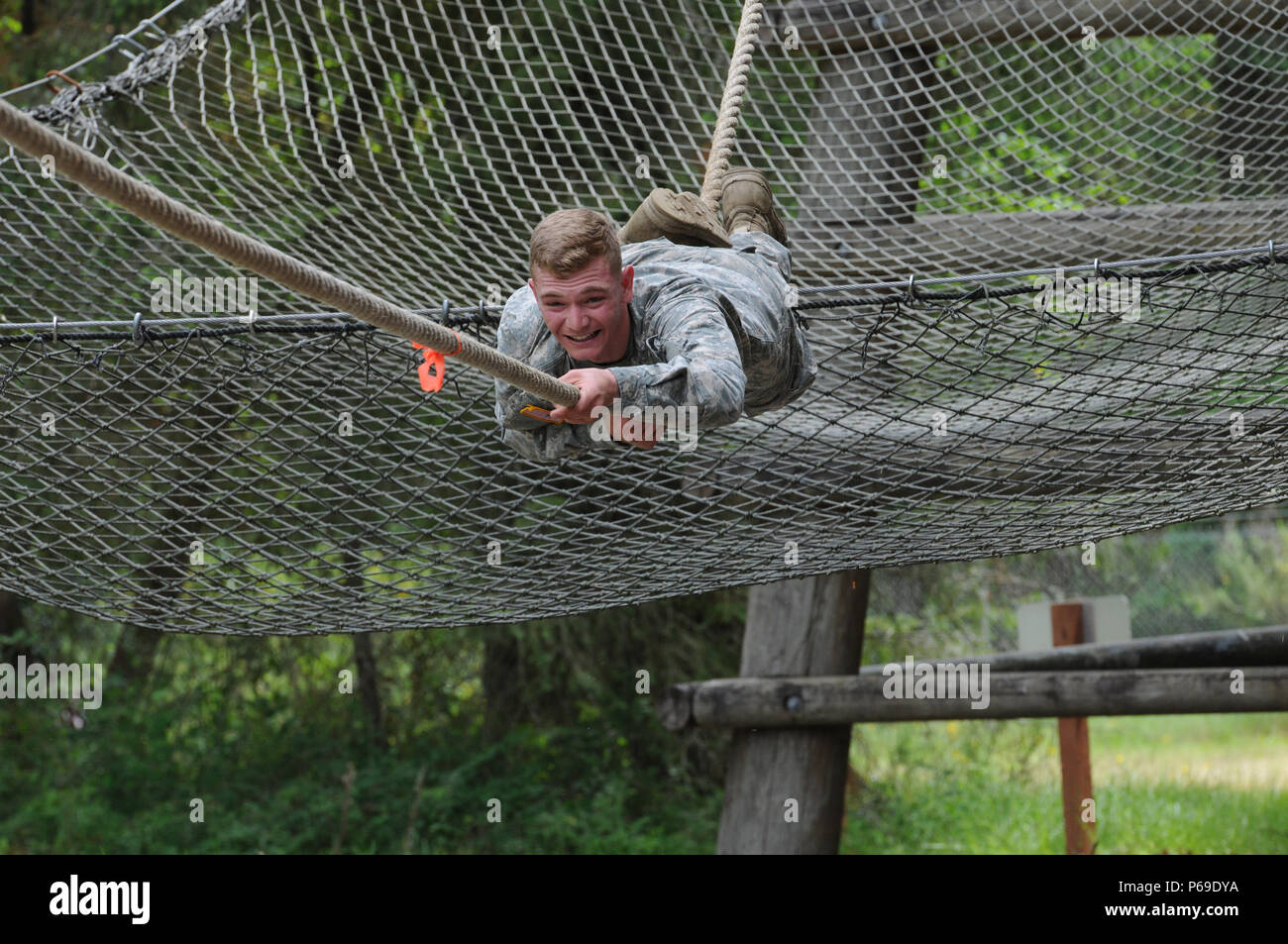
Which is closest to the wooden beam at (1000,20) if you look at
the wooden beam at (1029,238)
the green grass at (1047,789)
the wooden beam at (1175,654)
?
the wooden beam at (1029,238)

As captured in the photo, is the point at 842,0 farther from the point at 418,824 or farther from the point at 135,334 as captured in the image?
the point at 418,824

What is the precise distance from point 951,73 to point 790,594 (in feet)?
5.23

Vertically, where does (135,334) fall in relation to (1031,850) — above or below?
above

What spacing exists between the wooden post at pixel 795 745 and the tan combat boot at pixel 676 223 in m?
1.30

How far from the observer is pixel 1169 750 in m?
5.73

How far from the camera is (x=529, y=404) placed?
4.87 ft

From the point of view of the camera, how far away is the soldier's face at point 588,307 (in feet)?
4.70

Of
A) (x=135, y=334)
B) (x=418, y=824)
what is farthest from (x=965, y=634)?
(x=135, y=334)

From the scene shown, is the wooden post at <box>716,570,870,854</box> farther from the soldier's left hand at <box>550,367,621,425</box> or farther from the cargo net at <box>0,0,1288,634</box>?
the soldier's left hand at <box>550,367,621,425</box>

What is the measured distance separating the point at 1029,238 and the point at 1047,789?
2.72 m

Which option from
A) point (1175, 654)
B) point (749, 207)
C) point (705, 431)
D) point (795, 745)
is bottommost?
point (795, 745)

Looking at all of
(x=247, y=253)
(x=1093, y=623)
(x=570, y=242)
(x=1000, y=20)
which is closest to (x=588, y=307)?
(x=570, y=242)

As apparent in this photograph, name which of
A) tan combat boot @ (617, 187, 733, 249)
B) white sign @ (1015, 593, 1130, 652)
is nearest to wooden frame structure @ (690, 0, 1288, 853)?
white sign @ (1015, 593, 1130, 652)

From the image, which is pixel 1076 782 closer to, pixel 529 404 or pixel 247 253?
pixel 529 404
